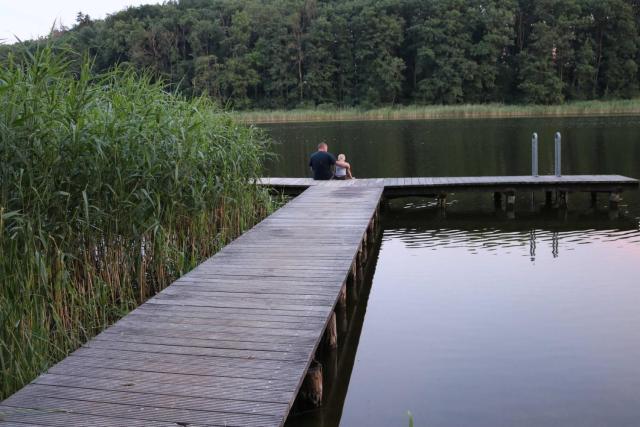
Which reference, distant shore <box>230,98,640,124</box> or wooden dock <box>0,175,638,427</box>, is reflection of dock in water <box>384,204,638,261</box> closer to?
wooden dock <box>0,175,638,427</box>

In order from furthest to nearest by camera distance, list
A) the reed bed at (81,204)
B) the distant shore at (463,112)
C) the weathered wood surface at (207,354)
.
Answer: the distant shore at (463,112) → the reed bed at (81,204) → the weathered wood surface at (207,354)

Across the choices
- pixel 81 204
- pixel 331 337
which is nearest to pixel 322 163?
pixel 331 337

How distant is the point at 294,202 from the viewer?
33.1 feet

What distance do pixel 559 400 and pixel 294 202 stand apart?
624 centimetres

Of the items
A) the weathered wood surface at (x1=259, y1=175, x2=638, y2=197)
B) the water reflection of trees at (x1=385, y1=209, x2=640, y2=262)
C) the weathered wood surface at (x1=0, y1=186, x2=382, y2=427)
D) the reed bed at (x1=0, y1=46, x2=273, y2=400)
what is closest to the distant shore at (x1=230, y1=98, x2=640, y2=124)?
the weathered wood surface at (x1=259, y1=175, x2=638, y2=197)

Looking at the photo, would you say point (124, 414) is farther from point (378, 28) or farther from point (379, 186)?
point (378, 28)

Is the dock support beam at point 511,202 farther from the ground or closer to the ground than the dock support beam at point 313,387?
closer to the ground

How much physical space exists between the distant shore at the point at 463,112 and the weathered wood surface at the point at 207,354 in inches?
1423

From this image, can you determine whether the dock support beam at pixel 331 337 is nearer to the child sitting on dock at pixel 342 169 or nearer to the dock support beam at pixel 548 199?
the child sitting on dock at pixel 342 169

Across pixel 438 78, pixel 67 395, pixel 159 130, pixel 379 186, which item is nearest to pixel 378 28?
pixel 438 78

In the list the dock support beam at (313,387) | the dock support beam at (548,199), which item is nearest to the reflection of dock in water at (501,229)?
the dock support beam at (548,199)

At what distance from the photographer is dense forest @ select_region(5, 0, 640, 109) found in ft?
165

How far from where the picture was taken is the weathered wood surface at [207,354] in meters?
3.11

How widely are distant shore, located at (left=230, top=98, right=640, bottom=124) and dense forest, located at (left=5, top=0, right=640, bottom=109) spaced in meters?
3.88
